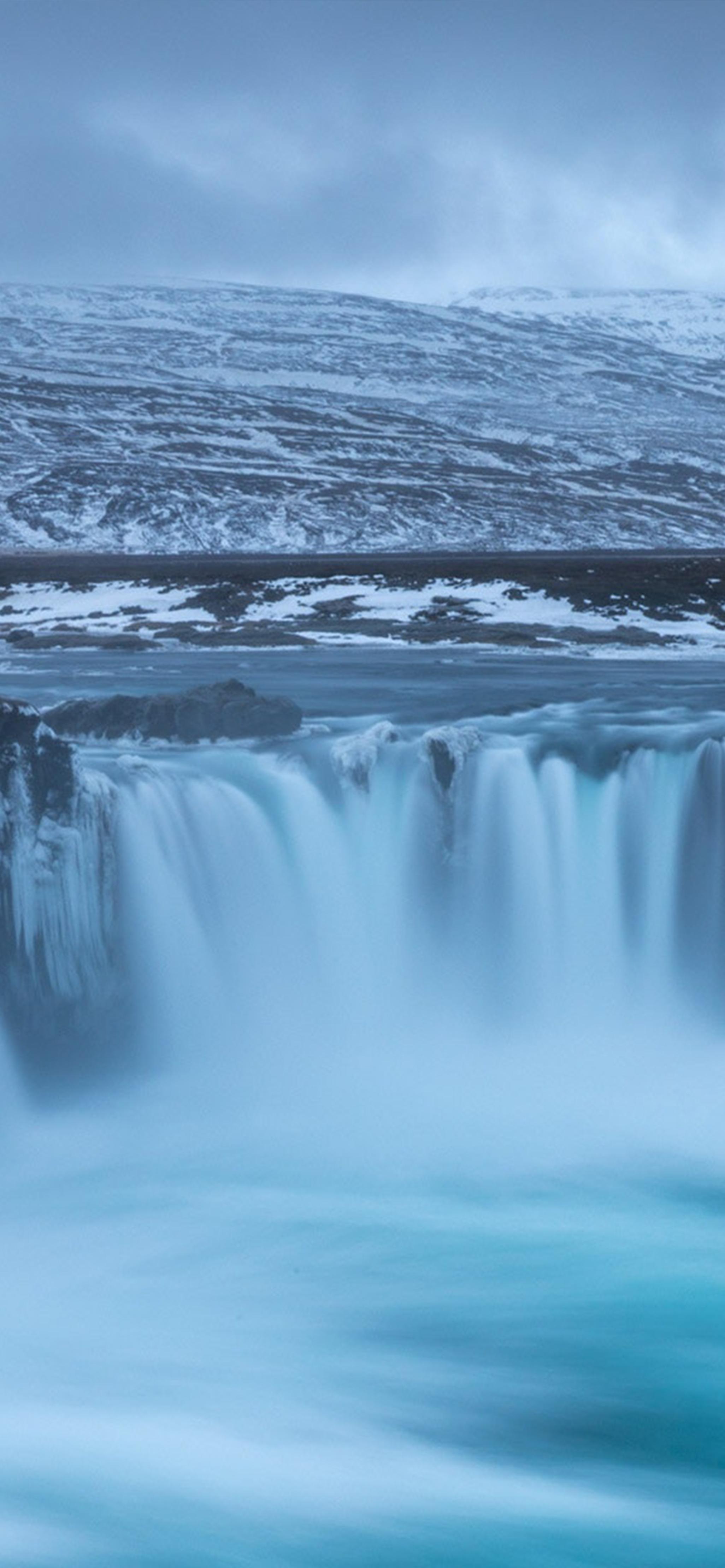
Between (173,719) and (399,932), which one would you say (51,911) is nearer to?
(399,932)

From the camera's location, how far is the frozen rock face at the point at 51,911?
393 inches

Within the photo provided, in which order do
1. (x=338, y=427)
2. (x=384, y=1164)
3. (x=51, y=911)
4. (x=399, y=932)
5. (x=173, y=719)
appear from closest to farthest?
(x=384, y=1164) → (x=51, y=911) → (x=399, y=932) → (x=173, y=719) → (x=338, y=427)

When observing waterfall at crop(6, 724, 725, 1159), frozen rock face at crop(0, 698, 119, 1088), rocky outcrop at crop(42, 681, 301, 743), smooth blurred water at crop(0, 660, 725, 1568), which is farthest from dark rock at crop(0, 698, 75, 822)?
rocky outcrop at crop(42, 681, 301, 743)

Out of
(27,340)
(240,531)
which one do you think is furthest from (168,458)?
(27,340)

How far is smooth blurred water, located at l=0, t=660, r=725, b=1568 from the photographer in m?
6.48

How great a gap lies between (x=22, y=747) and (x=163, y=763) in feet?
7.81

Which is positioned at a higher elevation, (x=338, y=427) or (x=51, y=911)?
(x=338, y=427)

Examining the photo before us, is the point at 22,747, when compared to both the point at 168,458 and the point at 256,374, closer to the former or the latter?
the point at 168,458

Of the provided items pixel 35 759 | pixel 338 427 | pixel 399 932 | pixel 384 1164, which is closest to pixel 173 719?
pixel 399 932

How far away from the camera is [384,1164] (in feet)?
32.0

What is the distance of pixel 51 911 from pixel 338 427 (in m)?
80.3

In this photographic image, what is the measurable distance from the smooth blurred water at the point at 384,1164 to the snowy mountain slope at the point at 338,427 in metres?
41.3

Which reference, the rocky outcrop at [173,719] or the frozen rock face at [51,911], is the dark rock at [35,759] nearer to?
the frozen rock face at [51,911]

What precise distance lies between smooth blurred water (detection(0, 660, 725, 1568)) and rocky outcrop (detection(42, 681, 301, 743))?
380 millimetres
